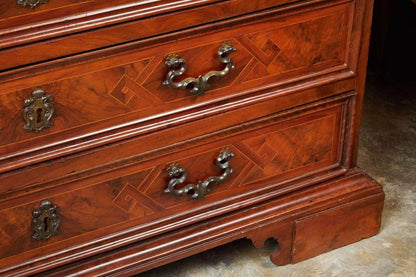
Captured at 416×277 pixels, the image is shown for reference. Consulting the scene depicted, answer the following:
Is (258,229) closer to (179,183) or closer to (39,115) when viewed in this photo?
(179,183)

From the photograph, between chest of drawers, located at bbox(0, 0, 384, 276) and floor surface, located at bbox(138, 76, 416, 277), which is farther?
floor surface, located at bbox(138, 76, 416, 277)

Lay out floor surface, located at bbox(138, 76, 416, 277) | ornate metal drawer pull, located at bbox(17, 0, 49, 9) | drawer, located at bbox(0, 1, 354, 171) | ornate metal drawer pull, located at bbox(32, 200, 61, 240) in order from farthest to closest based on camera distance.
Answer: floor surface, located at bbox(138, 76, 416, 277) < ornate metal drawer pull, located at bbox(32, 200, 61, 240) < drawer, located at bbox(0, 1, 354, 171) < ornate metal drawer pull, located at bbox(17, 0, 49, 9)

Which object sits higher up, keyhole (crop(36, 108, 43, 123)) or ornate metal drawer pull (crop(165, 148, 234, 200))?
keyhole (crop(36, 108, 43, 123))

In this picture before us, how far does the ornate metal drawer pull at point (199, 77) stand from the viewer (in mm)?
1269

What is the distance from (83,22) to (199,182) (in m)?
0.45

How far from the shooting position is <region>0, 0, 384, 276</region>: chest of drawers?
1201 mm

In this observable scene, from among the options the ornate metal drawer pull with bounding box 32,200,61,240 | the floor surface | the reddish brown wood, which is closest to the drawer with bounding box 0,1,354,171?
the ornate metal drawer pull with bounding box 32,200,61,240

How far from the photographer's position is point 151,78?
50.3 inches

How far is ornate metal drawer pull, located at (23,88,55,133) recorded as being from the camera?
1.20 metres

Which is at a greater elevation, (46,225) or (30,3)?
(30,3)

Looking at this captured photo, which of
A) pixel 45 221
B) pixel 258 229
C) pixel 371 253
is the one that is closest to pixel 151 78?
pixel 45 221

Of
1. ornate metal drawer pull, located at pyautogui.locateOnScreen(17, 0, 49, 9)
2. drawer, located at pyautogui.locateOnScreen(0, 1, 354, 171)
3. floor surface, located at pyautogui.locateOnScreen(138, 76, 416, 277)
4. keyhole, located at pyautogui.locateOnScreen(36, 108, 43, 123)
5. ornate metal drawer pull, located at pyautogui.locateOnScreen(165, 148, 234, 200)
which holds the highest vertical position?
ornate metal drawer pull, located at pyautogui.locateOnScreen(17, 0, 49, 9)

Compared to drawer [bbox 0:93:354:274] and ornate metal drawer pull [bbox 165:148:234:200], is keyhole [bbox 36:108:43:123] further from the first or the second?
ornate metal drawer pull [bbox 165:148:234:200]

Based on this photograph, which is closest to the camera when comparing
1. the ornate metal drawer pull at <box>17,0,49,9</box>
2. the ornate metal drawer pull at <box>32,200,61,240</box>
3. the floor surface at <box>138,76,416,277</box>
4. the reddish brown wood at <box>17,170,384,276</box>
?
the ornate metal drawer pull at <box>17,0,49,9</box>
